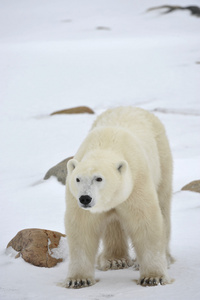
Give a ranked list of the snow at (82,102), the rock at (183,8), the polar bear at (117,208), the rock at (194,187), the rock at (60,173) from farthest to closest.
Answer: the rock at (183,8), the rock at (60,173), the rock at (194,187), the snow at (82,102), the polar bear at (117,208)

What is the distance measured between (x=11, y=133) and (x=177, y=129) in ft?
12.4

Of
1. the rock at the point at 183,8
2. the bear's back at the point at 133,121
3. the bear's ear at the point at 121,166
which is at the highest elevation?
the bear's ear at the point at 121,166

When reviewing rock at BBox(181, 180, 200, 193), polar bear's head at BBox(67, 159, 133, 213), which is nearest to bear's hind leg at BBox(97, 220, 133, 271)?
polar bear's head at BBox(67, 159, 133, 213)

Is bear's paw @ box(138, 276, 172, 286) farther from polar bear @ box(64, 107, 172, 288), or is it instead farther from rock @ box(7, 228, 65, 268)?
rock @ box(7, 228, 65, 268)

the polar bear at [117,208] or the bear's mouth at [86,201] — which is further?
the polar bear at [117,208]

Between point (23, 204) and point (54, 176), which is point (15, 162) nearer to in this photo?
point (54, 176)

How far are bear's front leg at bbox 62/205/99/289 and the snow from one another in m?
0.12

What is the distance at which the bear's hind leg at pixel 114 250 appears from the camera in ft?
14.0

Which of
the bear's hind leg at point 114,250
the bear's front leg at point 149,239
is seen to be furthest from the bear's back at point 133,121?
the bear's hind leg at point 114,250

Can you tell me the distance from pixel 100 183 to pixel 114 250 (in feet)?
4.95

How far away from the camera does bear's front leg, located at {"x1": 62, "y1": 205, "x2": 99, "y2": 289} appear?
3.48 metres

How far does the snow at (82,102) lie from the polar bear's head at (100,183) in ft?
1.98

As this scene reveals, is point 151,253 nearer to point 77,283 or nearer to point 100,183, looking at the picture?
point 77,283

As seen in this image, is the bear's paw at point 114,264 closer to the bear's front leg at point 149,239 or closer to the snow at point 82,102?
the snow at point 82,102
